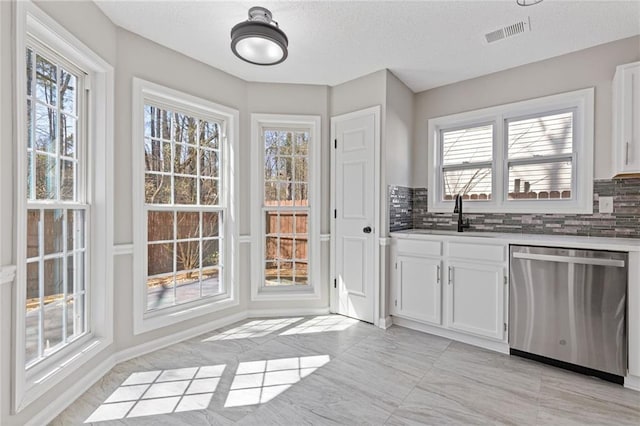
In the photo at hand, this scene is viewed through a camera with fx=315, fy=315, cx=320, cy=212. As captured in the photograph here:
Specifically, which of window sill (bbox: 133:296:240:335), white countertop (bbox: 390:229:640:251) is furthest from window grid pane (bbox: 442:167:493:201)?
window sill (bbox: 133:296:240:335)

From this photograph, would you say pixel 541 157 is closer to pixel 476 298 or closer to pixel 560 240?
pixel 560 240

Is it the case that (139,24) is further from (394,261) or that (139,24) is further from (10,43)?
(394,261)

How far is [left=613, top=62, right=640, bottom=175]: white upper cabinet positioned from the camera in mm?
2354

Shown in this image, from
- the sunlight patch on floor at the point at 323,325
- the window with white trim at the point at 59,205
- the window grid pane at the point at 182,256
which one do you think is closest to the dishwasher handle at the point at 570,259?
the sunlight patch on floor at the point at 323,325

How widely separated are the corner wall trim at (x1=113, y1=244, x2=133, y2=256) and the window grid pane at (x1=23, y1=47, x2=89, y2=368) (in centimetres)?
21

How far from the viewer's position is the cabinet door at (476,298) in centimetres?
271

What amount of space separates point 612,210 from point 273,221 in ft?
10.5

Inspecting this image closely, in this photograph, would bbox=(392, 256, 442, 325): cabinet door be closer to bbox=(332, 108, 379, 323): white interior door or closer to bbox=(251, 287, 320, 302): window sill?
bbox=(332, 108, 379, 323): white interior door

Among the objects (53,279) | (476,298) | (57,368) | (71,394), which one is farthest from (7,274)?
(476,298)

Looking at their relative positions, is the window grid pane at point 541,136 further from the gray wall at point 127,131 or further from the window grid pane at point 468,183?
the gray wall at point 127,131

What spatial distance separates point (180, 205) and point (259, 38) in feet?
5.49

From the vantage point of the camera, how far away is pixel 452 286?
2947mm

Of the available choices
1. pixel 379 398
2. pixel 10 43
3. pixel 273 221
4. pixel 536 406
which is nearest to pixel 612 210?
pixel 536 406

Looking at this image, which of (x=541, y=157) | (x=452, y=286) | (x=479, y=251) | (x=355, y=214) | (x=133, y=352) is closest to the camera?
(x=133, y=352)
